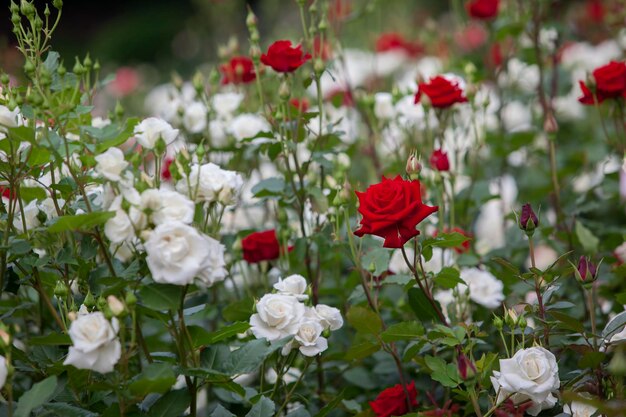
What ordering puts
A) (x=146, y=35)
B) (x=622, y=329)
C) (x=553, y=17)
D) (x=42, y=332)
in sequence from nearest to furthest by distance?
(x=622, y=329), (x=42, y=332), (x=553, y=17), (x=146, y=35)

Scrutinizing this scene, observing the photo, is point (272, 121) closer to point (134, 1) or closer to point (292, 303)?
point (292, 303)

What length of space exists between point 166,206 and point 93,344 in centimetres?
23

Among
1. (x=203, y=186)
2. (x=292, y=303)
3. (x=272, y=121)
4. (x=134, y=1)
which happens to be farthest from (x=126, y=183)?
(x=134, y=1)

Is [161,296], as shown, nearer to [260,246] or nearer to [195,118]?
[260,246]

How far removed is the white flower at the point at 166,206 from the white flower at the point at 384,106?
121cm

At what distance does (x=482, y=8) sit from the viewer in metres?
2.57

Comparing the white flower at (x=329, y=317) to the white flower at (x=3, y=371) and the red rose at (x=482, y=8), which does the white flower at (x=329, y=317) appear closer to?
the white flower at (x=3, y=371)

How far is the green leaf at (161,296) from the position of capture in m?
1.16

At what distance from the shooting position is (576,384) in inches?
54.2

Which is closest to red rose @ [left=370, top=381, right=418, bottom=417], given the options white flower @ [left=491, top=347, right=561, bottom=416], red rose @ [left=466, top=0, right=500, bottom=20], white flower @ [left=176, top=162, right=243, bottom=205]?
white flower @ [left=491, top=347, right=561, bottom=416]

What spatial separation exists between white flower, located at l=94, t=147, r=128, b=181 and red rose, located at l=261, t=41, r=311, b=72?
0.52m

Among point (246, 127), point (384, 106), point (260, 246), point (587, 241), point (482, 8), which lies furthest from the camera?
point (482, 8)

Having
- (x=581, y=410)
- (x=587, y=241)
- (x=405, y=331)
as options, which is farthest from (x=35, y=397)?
(x=587, y=241)

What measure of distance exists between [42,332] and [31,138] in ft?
2.35
